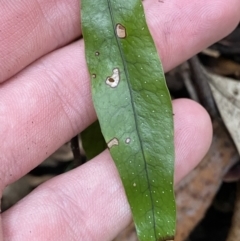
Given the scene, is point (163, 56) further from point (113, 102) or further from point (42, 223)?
point (42, 223)

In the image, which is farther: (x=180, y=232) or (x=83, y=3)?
(x=180, y=232)

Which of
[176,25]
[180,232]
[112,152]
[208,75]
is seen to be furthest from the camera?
[208,75]

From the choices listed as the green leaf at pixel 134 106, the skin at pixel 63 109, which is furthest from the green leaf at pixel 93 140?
the green leaf at pixel 134 106

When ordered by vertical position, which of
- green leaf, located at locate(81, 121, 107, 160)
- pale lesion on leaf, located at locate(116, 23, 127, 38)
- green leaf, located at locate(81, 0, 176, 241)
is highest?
pale lesion on leaf, located at locate(116, 23, 127, 38)

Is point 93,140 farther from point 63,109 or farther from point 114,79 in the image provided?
point 114,79

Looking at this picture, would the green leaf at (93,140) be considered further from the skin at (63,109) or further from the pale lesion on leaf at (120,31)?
the pale lesion on leaf at (120,31)

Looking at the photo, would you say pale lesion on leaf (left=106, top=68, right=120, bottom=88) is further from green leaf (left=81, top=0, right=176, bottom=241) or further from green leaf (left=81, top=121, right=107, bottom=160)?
green leaf (left=81, top=121, right=107, bottom=160)

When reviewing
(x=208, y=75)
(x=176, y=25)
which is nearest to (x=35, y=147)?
(x=176, y=25)

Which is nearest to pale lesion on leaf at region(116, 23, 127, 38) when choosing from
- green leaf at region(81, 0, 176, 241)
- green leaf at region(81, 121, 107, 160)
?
green leaf at region(81, 0, 176, 241)
